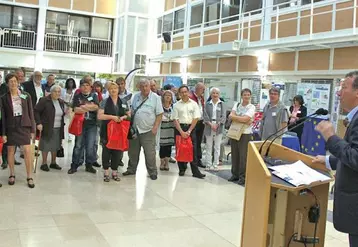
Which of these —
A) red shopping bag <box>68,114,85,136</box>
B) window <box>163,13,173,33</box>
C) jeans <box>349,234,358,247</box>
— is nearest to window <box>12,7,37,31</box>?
window <box>163,13,173,33</box>

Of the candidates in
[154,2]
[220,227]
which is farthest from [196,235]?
[154,2]

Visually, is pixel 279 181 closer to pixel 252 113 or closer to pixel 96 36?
pixel 252 113

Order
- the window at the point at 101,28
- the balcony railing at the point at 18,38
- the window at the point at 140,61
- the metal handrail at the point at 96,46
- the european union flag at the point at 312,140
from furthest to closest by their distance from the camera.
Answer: the window at the point at 101,28 < the metal handrail at the point at 96,46 < the window at the point at 140,61 < the balcony railing at the point at 18,38 < the european union flag at the point at 312,140

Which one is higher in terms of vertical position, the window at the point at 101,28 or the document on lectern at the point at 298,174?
the window at the point at 101,28

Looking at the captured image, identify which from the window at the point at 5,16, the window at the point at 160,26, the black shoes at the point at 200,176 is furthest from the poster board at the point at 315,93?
the window at the point at 5,16

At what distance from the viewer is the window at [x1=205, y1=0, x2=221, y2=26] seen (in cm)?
1498

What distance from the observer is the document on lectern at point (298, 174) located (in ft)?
8.01

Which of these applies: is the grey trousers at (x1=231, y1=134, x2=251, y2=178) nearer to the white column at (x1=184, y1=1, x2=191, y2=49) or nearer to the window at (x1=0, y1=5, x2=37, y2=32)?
the white column at (x1=184, y1=1, x2=191, y2=49)

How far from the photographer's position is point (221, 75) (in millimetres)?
14109

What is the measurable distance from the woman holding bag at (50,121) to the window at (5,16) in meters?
15.2

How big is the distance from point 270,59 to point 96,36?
472 inches

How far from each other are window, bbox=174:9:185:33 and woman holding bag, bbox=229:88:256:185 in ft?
37.5

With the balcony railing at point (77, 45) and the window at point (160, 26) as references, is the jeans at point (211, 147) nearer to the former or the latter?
the window at point (160, 26)

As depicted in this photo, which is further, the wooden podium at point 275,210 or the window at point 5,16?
the window at point 5,16
